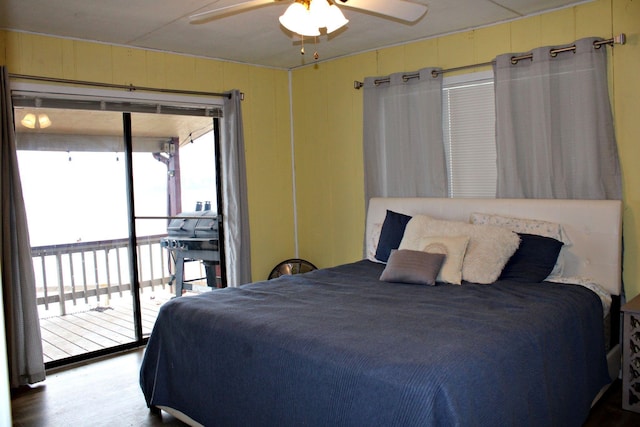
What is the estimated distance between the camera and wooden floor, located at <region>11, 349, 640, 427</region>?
3088mm

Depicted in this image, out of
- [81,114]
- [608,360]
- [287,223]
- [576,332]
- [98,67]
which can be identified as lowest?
[608,360]

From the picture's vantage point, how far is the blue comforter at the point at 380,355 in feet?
6.76

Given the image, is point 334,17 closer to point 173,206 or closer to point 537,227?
point 537,227

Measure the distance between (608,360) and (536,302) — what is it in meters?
0.73

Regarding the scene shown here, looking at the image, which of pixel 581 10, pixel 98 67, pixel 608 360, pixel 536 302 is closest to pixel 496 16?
pixel 581 10

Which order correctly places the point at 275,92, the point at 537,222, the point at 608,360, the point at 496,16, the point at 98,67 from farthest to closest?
the point at 275,92
the point at 98,67
the point at 496,16
the point at 537,222
the point at 608,360

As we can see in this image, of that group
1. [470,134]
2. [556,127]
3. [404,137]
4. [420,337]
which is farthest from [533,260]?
[404,137]

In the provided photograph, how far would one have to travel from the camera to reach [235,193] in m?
4.94

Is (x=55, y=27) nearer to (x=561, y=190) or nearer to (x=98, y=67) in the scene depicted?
(x=98, y=67)

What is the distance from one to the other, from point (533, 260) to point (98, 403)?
9.40 ft

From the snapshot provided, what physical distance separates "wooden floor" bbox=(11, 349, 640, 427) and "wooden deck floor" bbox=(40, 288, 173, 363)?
0.25 meters

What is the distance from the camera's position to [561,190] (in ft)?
12.1

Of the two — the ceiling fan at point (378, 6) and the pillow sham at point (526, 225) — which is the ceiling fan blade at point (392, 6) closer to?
the ceiling fan at point (378, 6)

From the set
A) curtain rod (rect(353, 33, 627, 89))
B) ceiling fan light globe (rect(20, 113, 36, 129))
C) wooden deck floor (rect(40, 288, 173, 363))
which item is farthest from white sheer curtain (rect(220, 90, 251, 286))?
ceiling fan light globe (rect(20, 113, 36, 129))
